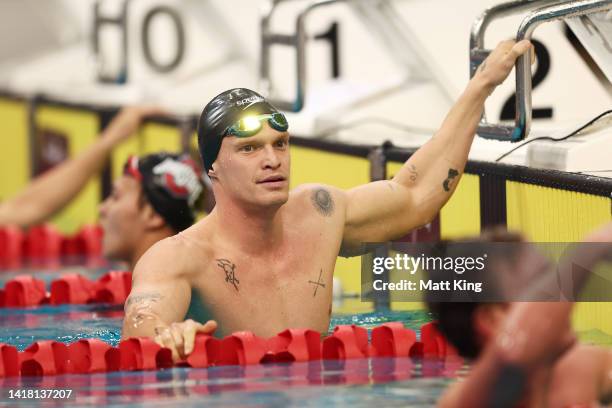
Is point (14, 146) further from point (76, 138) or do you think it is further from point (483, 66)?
point (483, 66)

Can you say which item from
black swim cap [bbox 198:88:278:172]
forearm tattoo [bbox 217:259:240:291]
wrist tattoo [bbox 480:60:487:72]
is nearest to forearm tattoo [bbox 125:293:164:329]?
forearm tattoo [bbox 217:259:240:291]

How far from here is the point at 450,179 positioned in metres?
5.52

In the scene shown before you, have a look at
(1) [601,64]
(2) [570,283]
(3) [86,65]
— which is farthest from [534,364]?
(3) [86,65]

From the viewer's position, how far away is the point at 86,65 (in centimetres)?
1491

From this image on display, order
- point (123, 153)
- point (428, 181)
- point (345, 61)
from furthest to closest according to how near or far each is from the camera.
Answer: point (123, 153)
point (345, 61)
point (428, 181)

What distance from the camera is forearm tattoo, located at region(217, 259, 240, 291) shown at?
200 inches

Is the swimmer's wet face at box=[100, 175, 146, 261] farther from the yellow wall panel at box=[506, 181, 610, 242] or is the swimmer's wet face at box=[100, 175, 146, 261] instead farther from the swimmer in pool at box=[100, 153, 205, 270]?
the yellow wall panel at box=[506, 181, 610, 242]

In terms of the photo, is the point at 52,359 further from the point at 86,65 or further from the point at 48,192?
the point at 86,65

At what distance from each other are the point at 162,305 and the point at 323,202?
88 cm

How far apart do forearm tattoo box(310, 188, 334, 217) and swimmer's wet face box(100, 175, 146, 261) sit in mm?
1848

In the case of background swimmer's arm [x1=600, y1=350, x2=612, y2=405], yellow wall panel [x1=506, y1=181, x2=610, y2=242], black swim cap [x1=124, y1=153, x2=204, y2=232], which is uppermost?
black swim cap [x1=124, y1=153, x2=204, y2=232]

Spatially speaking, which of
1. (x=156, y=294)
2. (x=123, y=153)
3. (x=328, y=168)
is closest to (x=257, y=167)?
(x=156, y=294)

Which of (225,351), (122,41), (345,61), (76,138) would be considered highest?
(122,41)

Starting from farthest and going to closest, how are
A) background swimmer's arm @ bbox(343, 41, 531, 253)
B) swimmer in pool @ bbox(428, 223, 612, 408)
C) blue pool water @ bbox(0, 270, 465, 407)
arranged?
background swimmer's arm @ bbox(343, 41, 531, 253)
blue pool water @ bbox(0, 270, 465, 407)
swimmer in pool @ bbox(428, 223, 612, 408)
